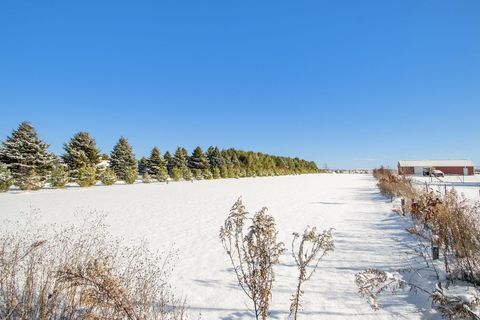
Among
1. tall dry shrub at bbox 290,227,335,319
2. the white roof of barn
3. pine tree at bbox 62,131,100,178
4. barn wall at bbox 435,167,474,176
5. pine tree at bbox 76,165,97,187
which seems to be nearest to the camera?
tall dry shrub at bbox 290,227,335,319

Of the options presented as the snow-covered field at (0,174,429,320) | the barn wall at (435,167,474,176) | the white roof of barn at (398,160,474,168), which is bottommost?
the snow-covered field at (0,174,429,320)

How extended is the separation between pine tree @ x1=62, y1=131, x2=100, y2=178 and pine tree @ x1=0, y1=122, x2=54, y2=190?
1662 millimetres

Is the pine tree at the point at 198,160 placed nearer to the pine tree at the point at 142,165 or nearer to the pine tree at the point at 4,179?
the pine tree at the point at 142,165

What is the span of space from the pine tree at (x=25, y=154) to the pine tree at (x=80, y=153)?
1662mm

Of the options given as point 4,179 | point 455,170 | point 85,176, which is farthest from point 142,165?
point 455,170

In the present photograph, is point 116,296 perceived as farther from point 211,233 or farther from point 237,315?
point 211,233

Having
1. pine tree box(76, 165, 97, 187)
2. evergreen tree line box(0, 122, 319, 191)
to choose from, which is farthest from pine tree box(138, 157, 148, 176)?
pine tree box(76, 165, 97, 187)

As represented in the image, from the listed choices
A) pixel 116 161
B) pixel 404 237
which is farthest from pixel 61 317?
pixel 116 161

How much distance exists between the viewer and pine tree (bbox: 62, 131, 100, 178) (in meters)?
25.2

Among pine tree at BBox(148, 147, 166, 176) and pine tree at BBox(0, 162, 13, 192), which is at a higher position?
pine tree at BBox(148, 147, 166, 176)

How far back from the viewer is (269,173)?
57906 mm

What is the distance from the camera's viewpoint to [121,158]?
32.6m

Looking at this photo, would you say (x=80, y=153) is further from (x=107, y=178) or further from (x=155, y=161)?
(x=155, y=161)

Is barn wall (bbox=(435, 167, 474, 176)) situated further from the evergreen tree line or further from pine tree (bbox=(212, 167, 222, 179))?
pine tree (bbox=(212, 167, 222, 179))
